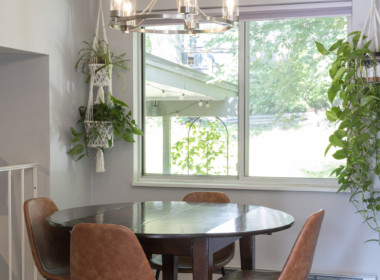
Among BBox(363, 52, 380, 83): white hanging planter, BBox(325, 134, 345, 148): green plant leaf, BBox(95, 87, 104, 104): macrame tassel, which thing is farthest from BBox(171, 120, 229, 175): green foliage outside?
BBox(363, 52, 380, 83): white hanging planter

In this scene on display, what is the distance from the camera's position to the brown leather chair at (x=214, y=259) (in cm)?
352

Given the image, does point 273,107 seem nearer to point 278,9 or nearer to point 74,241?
point 278,9

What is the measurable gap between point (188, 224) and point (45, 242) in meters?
0.95

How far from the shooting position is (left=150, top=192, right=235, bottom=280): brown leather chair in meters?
3.52

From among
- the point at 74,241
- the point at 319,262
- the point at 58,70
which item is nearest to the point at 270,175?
the point at 319,262

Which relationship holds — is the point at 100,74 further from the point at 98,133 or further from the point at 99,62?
the point at 98,133

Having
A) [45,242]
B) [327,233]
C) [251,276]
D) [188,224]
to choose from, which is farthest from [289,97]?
[45,242]

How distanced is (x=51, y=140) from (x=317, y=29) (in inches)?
86.6

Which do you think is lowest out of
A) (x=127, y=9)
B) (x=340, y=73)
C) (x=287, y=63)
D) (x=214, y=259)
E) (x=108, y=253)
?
(x=214, y=259)

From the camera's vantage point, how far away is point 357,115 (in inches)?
156

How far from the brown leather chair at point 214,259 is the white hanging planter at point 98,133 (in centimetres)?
98

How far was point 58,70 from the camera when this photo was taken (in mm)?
4402

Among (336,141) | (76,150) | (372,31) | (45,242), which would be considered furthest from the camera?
(76,150)

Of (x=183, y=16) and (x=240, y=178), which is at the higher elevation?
(x=183, y=16)
